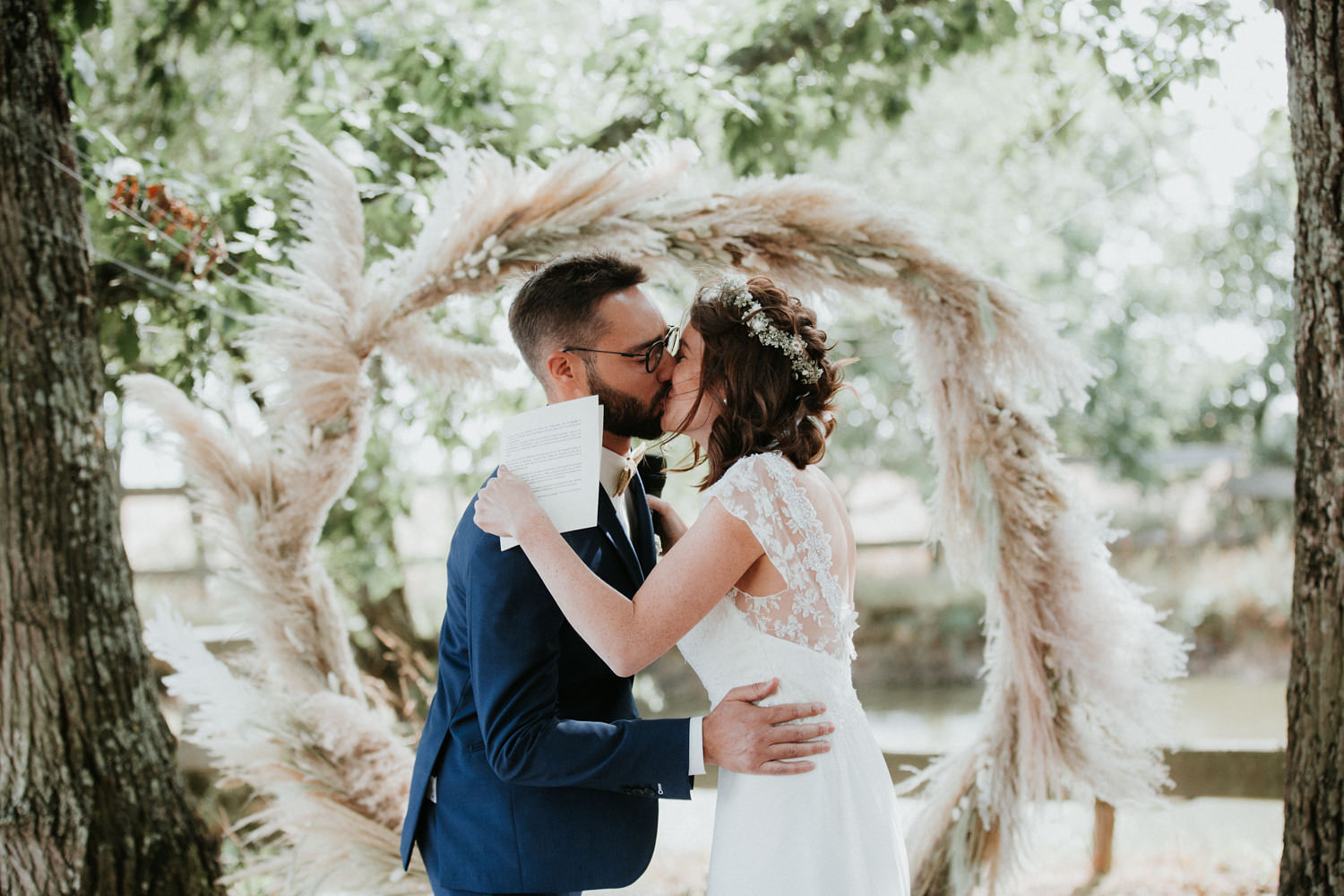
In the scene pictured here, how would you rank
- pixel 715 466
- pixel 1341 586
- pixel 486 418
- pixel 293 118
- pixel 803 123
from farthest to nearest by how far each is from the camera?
pixel 486 418 < pixel 803 123 < pixel 293 118 < pixel 1341 586 < pixel 715 466

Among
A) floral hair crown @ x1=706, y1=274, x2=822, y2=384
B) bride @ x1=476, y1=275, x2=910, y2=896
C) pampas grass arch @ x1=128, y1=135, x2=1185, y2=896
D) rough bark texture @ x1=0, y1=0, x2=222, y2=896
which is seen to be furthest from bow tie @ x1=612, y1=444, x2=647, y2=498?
rough bark texture @ x1=0, y1=0, x2=222, y2=896

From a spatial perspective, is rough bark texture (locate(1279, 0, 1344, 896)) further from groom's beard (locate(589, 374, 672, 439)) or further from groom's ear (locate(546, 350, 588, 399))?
groom's ear (locate(546, 350, 588, 399))

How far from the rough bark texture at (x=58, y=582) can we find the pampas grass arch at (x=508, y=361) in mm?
320

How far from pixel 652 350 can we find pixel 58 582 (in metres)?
1.89

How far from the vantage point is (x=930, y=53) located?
4.20 metres

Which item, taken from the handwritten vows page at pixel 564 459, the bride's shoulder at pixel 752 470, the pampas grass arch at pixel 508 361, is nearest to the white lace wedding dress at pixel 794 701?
the bride's shoulder at pixel 752 470

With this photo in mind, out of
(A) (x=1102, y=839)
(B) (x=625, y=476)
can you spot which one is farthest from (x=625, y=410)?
(A) (x=1102, y=839)

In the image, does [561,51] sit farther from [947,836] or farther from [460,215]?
[947,836]

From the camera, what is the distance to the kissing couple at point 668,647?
1.71m

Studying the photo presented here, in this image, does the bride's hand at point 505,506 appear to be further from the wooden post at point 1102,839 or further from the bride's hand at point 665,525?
the wooden post at point 1102,839

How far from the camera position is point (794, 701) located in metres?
1.84

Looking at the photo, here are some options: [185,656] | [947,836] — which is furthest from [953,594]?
[185,656]

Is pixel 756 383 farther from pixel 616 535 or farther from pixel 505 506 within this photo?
pixel 505 506

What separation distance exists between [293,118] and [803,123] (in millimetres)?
2044
